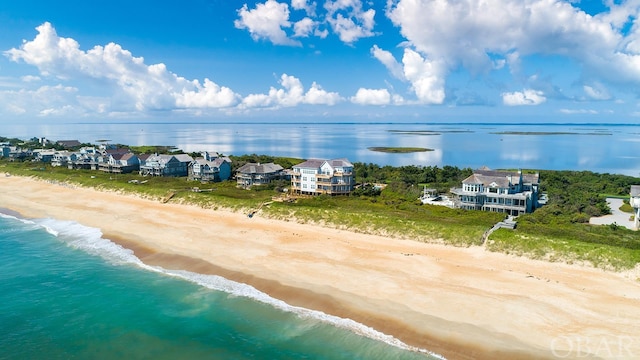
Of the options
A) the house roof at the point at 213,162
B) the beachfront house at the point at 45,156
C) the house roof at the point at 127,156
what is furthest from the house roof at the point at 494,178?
the beachfront house at the point at 45,156

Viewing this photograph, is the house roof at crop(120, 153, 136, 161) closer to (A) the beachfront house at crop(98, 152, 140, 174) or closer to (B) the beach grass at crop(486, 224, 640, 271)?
(A) the beachfront house at crop(98, 152, 140, 174)

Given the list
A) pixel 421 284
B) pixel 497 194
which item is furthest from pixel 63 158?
pixel 421 284

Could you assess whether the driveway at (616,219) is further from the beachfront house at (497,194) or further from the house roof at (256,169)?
the house roof at (256,169)

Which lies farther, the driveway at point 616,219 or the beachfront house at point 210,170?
the beachfront house at point 210,170

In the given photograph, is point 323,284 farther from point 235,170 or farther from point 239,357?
point 235,170

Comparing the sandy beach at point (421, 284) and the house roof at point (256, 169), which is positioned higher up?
the house roof at point (256, 169)

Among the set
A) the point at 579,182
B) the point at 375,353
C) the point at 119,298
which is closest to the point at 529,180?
the point at 579,182

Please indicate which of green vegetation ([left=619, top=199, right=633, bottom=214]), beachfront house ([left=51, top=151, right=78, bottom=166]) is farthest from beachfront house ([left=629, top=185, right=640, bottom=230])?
beachfront house ([left=51, top=151, right=78, bottom=166])
